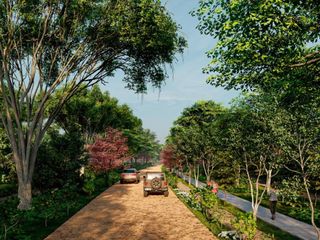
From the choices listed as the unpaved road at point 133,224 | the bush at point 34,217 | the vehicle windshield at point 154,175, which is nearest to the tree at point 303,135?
the unpaved road at point 133,224

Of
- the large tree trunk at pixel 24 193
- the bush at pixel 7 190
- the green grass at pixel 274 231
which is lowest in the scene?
the green grass at pixel 274 231

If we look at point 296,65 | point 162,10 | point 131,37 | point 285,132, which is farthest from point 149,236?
point 162,10

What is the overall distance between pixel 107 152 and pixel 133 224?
22879 millimetres

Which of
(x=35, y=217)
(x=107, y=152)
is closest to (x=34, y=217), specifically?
(x=35, y=217)

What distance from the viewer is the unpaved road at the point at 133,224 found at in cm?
1020

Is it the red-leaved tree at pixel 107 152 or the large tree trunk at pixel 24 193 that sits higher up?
the red-leaved tree at pixel 107 152

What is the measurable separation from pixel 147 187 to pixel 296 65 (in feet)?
50.9

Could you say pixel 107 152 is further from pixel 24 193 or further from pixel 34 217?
pixel 34 217

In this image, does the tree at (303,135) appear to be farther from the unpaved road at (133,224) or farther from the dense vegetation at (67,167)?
the dense vegetation at (67,167)

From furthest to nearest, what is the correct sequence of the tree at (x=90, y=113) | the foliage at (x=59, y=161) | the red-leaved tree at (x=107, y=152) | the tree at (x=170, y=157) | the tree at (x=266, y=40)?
the tree at (x=170, y=157), the tree at (x=90, y=113), the red-leaved tree at (x=107, y=152), the foliage at (x=59, y=161), the tree at (x=266, y=40)

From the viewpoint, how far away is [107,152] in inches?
1351

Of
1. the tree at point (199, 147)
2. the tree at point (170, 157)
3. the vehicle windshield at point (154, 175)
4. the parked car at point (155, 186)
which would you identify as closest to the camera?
the parked car at point (155, 186)

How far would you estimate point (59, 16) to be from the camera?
1453 centimetres

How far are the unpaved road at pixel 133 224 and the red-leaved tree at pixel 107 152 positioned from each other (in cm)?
1586
